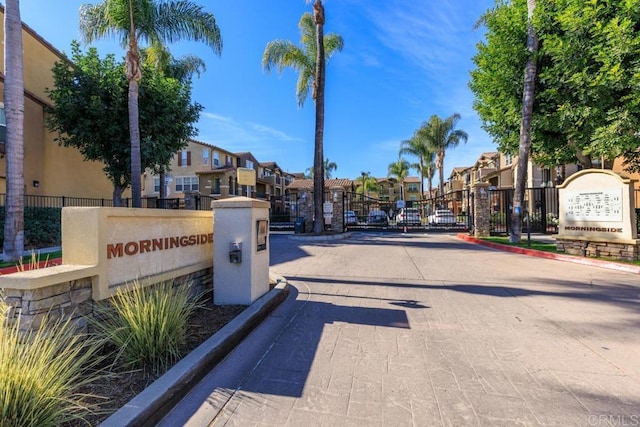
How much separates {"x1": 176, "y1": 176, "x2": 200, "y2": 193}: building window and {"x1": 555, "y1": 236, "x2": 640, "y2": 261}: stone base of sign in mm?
37638

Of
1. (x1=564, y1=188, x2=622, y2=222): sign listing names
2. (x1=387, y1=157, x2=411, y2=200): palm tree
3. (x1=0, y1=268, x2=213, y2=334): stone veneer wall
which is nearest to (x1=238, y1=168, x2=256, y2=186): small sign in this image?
(x1=0, y1=268, x2=213, y2=334): stone veneer wall

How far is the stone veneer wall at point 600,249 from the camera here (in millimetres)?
9289

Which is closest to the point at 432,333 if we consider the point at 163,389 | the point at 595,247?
the point at 163,389

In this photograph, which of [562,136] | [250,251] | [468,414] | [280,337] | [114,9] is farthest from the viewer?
[562,136]

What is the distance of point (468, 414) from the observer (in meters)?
2.66

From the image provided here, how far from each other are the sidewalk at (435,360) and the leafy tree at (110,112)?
43.6 ft

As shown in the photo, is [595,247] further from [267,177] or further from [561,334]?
[267,177]

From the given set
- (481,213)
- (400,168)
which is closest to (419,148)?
(400,168)

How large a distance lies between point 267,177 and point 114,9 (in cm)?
4092

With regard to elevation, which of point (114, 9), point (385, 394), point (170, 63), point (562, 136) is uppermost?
point (170, 63)

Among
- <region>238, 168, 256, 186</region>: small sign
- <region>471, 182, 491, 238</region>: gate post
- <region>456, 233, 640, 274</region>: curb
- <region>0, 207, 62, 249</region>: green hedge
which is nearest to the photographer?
<region>238, 168, 256, 186</region>: small sign

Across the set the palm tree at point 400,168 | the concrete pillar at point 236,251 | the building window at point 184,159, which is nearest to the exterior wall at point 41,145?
the concrete pillar at point 236,251

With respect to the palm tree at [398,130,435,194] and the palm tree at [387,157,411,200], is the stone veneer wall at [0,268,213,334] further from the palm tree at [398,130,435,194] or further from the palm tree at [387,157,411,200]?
the palm tree at [387,157,411,200]

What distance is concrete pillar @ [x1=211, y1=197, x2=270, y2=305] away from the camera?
17.0ft
